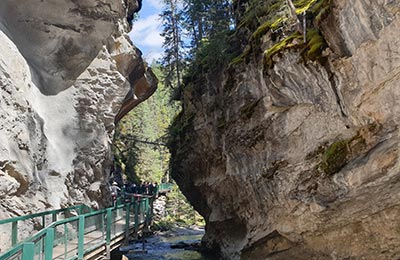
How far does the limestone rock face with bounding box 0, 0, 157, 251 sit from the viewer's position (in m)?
13.0

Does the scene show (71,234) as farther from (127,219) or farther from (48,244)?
(127,219)

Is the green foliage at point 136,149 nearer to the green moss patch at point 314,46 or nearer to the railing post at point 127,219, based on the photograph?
the railing post at point 127,219

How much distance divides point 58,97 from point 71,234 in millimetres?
9734

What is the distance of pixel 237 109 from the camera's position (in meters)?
16.8

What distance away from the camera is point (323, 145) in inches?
467

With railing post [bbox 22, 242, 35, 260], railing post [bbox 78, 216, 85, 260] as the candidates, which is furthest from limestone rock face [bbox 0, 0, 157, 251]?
railing post [bbox 22, 242, 35, 260]

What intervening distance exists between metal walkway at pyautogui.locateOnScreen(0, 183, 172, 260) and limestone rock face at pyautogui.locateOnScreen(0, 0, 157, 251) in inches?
71.7

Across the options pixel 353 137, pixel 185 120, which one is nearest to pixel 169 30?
pixel 185 120

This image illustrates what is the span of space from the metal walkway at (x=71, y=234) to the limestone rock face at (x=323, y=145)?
524 cm

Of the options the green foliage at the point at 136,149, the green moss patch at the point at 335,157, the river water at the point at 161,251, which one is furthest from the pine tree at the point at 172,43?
the green moss patch at the point at 335,157

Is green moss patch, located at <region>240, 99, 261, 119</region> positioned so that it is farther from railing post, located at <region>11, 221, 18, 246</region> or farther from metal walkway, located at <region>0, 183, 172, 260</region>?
railing post, located at <region>11, 221, 18, 246</region>

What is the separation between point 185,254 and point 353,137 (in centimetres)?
1368

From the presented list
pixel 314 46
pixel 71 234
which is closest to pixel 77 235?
pixel 71 234

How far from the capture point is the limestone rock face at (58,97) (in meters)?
13.0
